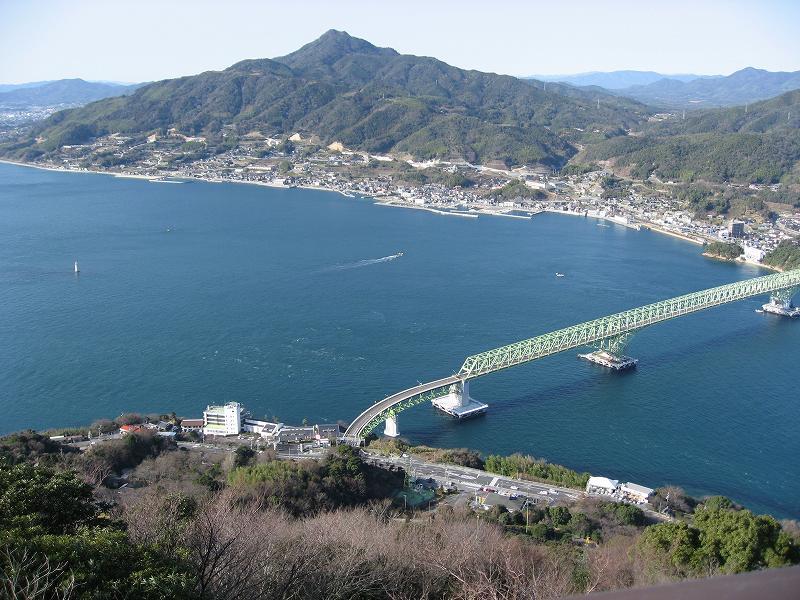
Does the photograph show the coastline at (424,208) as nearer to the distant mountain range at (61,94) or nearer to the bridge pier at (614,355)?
the bridge pier at (614,355)

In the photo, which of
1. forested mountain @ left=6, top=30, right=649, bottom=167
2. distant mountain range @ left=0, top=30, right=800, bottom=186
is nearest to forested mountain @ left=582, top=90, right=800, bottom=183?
distant mountain range @ left=0, top=30, right=800, bottom=186

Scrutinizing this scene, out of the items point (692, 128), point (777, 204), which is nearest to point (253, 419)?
point (777, 204)

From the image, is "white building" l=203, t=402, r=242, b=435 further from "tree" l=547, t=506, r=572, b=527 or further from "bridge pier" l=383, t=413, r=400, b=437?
"tree" l=547, t=506, r=572, b=527

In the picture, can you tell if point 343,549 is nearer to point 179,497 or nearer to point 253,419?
point 179,497

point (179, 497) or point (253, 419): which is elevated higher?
point (179, 497)

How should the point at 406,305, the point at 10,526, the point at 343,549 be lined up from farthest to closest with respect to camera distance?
the point at 406,305
the point at 343,549
the point at 10,526

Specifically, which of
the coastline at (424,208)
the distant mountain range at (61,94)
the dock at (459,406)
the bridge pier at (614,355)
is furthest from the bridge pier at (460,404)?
the distant mountain range at (61,94)
